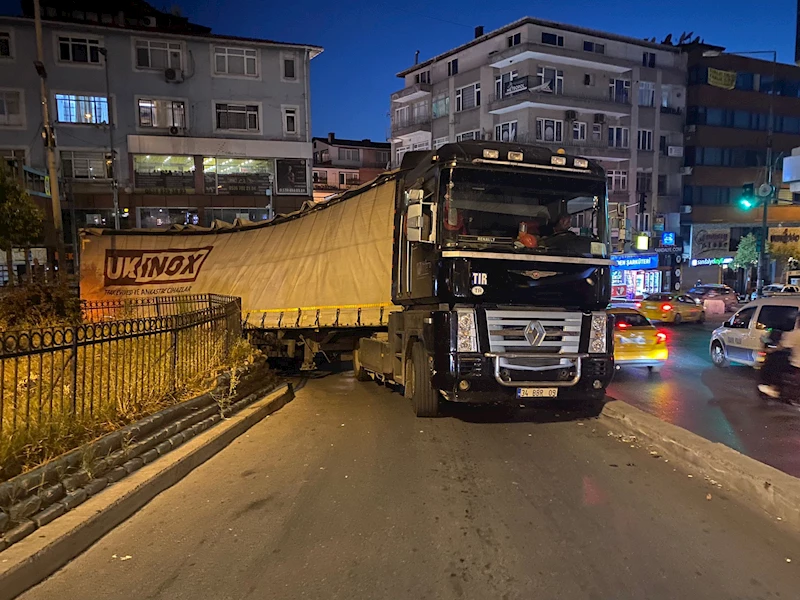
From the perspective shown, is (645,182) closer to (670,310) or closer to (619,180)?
(619,180)

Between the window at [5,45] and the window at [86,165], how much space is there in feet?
19.4

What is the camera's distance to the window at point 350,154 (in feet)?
188

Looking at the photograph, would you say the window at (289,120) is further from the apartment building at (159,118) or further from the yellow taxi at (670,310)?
the yellow taxi at (670,310)

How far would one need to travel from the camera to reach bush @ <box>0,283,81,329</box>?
11891mm

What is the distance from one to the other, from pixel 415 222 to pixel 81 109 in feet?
112

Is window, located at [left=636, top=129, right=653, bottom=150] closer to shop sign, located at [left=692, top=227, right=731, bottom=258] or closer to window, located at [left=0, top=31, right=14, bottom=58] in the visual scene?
shop sign, located at [left=692, top=227, right=731, bottom=258]

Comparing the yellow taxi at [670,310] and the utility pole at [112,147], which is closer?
the yellow taxi at [670,310]

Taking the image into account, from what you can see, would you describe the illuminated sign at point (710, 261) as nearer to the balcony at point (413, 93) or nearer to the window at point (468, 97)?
the window at point (468, 97)

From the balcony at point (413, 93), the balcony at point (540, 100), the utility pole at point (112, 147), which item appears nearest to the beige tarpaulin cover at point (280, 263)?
the utility pole at point (112, 147)

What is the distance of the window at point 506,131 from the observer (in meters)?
39.4

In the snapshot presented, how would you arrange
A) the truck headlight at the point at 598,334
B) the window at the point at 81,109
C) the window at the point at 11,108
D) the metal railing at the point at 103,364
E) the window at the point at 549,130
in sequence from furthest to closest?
1. the window at the point at 549,130
2. the window at the point at 81,109
3. the window at the point at 11,108
4. the truck headlight at the point at 598,334
5. the metal railing at the point at 103,364

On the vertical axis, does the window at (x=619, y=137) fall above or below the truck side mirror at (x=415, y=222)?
above

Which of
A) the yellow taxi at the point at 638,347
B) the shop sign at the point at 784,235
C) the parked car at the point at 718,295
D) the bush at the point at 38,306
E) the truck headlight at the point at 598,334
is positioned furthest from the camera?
the shop sign at the point at 784,235

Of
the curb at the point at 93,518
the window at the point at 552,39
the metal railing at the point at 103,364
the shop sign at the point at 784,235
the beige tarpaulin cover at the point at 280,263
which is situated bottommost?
the curb at the point at 93,518
